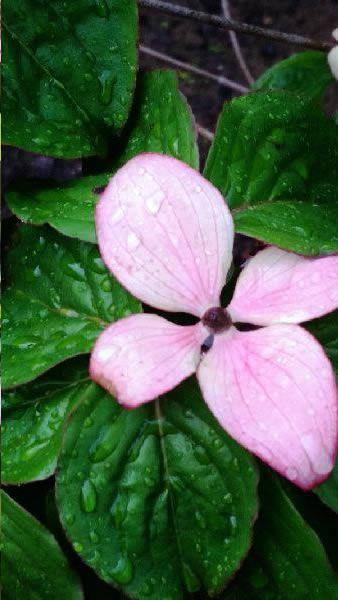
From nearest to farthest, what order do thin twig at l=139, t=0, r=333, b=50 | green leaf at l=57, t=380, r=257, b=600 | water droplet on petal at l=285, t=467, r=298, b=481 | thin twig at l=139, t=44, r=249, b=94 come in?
water droplet on petal at l=285, t=467, r=298, b=481, green leaf at l=57, t=380, r=257, b=600, thin twig at l=139, t=0, r=333, b=50, thin twig at l=139, t=44, r=249, b=94

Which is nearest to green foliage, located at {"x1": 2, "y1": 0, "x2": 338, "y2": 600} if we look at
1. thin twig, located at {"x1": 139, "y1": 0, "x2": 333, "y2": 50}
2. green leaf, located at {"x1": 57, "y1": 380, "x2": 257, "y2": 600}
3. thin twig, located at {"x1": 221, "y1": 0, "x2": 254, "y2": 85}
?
green leaf, located at {"x1": 57, "y1": 380, "x2": 257, "y2": 600}

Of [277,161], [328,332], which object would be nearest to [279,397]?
[328,332]

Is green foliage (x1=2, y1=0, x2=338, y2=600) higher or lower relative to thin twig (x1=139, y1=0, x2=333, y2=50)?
lower

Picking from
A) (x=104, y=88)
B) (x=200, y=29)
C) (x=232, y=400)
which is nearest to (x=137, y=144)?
(x=104, y=88)

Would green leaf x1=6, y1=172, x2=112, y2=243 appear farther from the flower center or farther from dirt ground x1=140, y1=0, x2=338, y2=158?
dirt ground x1=140, y1=0, x2=338, y2=158

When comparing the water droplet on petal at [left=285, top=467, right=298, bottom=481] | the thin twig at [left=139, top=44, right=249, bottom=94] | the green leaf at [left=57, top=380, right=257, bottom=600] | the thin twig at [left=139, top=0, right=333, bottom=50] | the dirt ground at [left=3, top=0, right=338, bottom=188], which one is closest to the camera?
the water droplet on petal at [left=285, top=467, right=298, bottom=481]

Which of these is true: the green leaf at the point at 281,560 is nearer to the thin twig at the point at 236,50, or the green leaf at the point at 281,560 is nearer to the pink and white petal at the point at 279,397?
the pink and white petal at the point at 279,397

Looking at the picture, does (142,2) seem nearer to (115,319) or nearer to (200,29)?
(115,319)
